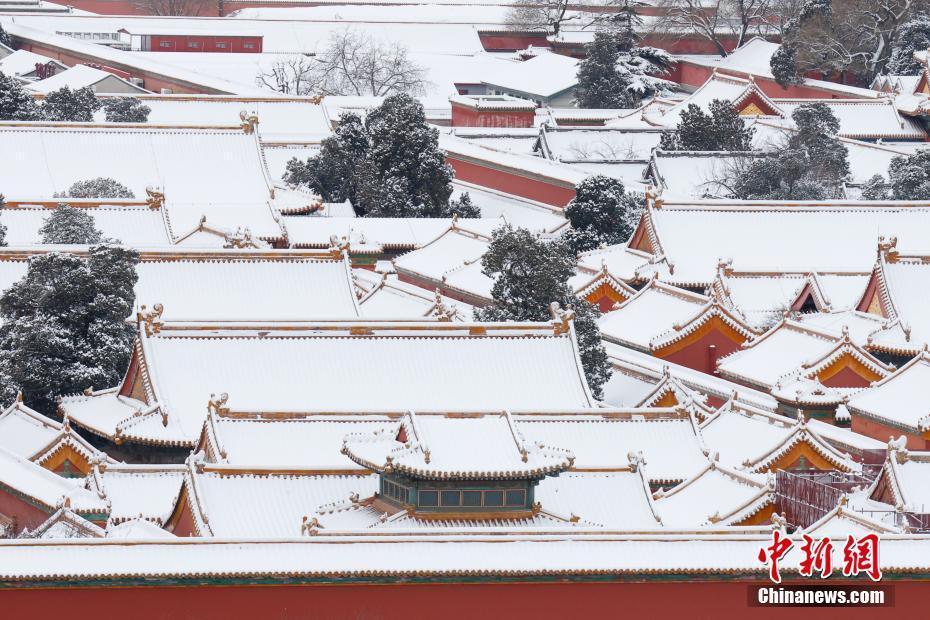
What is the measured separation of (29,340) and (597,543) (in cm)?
1605

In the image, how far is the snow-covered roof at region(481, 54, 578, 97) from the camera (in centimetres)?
8212

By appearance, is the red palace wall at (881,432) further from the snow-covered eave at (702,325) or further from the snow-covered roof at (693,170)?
the snow-covered roof at (693,170)

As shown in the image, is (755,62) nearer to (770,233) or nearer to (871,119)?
(871,119)

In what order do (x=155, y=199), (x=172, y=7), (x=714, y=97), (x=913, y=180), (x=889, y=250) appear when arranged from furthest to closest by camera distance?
1. (x=172, y=7)
2. (x=714, y=97)
3. (x=913, y=180)
4. (x=155, y=199)
5. (x=889, y=250)

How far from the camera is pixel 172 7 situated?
102375 millimetres

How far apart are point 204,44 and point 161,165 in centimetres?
3590

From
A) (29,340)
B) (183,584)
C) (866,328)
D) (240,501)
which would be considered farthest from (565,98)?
(183,584)

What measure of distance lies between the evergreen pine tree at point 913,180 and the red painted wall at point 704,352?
1409cm

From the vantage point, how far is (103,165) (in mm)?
53719

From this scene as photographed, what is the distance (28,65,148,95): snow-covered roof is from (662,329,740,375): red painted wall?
30387 mm

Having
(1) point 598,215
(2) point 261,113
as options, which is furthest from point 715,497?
(2) point 261,113

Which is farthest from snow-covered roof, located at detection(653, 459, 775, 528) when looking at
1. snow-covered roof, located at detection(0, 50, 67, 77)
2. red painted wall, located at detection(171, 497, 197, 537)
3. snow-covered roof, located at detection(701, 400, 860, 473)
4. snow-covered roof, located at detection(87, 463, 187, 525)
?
snow-covered roof, located at detection(0, 50, 67, 77)

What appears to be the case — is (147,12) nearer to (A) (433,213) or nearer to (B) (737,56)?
(B) (737,56)

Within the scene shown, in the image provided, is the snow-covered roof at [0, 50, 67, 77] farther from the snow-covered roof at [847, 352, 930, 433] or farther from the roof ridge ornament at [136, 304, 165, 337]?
the snow-covered roof at [847, 352, 930, 433]
